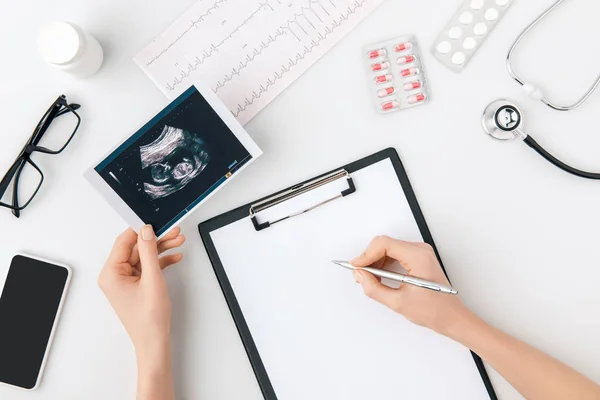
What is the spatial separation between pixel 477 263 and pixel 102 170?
23.0 inches

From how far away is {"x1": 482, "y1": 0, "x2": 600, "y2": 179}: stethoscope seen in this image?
2.49 feet

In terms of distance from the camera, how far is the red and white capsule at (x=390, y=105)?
0.79m

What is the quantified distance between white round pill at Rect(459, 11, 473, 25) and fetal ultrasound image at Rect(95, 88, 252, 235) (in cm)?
40

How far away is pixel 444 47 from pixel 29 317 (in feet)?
2.59

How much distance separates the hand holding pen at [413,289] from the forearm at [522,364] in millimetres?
25

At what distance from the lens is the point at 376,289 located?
2.32 ft

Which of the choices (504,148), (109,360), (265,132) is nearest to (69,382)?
(109,360)

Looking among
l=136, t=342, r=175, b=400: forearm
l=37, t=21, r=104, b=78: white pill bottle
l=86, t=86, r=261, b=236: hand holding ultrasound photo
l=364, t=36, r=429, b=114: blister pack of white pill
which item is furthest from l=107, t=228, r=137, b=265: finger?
l=364, t=36, r=429, b=114: blister pack of white pill

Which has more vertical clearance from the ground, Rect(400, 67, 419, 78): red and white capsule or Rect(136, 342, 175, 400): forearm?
Rect(400, 67, 419, 78): red and white capsule

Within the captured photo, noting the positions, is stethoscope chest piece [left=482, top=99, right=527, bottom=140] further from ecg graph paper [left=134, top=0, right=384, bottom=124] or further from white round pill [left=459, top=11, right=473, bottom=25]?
ecg graph paper [left=134, top=0, right=384, bottom=124]

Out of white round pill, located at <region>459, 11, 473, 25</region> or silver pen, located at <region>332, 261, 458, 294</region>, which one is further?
white round pill, located at <region>459, 11, 473, 25</region>

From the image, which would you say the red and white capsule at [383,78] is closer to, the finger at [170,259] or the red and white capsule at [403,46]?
the red and white capsule at [403,46]

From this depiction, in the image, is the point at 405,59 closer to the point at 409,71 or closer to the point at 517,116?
the point at 409,71

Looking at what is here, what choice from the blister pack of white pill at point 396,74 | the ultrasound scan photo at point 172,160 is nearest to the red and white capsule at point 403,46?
the blister pack of white pill at point 396,74
